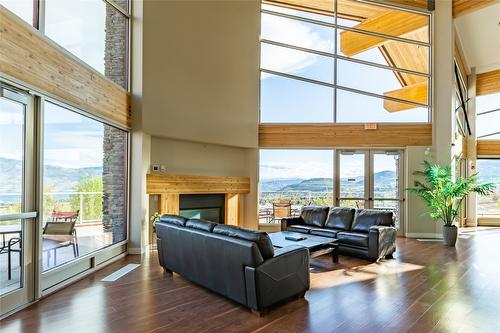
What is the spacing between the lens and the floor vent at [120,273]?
4555mm

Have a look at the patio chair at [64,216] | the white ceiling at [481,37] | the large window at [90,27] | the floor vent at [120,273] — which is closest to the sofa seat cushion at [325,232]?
the floor vent at [120,273]

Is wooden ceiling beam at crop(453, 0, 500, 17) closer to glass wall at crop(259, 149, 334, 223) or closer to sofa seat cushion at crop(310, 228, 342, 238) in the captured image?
glass wall at crop(259, 149, 334, 223)

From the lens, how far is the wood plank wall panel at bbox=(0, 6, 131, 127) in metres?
3.33

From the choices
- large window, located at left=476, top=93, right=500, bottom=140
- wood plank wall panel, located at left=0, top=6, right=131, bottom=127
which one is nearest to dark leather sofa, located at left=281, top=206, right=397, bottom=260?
wood plank wall panel, located at left=0, top=6, right=131, bottom=127

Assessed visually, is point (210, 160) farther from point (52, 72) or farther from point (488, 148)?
point (488, 148)

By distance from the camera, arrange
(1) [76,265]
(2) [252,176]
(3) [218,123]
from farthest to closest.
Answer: (2) [252,176] → (3) [218,123] → (1) [76,265]

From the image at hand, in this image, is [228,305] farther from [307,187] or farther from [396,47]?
[396,47]

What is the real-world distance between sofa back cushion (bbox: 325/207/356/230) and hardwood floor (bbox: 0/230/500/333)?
1.30 m

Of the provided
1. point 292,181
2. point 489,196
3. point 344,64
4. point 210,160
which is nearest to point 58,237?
point 210,160

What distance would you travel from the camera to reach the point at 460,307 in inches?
142

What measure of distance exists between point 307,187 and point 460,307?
17.2 feet

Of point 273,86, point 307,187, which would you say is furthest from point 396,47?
point 307,187

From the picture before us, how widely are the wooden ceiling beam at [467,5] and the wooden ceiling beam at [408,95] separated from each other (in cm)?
182

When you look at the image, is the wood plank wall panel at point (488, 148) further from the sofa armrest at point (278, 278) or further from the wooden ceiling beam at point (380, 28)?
the sofa armrest at point (278, 278)
